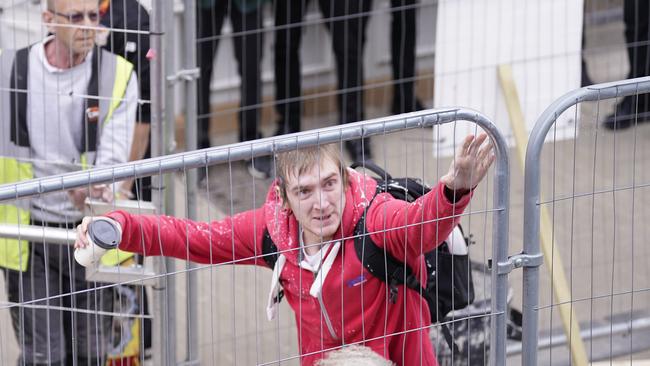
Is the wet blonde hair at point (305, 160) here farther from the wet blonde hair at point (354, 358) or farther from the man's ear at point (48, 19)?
the man's ear at point (48, 19)

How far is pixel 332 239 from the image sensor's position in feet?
11.6

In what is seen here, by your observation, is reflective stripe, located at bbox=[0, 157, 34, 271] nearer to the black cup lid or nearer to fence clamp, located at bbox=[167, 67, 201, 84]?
fence clamp, located at bbox=[167, 67, 201, 84]

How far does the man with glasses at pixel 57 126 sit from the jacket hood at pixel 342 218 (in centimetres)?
132

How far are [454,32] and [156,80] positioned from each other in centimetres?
161

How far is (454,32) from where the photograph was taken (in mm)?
5543

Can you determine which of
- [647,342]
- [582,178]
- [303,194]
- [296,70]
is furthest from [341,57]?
[303,194]

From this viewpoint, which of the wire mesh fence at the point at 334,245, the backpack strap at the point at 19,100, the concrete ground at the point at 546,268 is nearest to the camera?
the wire mesh fence at the point at 334,245

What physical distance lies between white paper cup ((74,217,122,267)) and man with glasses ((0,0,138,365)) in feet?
4.37

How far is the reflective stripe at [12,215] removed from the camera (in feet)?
15.8

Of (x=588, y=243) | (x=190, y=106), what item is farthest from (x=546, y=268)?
(x=190, y=106)

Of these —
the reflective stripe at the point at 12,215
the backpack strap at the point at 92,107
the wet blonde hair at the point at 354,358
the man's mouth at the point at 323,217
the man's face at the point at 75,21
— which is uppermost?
the man's face at the point at 75,21

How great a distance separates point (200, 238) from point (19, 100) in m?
1.51

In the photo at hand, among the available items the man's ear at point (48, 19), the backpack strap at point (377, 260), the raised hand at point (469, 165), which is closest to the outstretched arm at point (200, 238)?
the backpack strap at point (377, 260)

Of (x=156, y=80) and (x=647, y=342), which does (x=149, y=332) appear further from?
(x=647, y=342)
